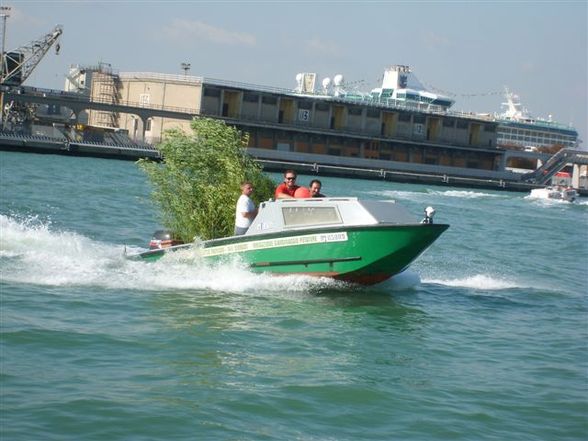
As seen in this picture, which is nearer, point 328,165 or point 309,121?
point 328,165

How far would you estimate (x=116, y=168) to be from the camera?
72.2 meters

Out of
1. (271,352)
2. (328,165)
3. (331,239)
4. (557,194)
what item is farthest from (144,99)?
(271,352)

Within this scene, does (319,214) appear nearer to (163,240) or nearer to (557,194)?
(163,240)

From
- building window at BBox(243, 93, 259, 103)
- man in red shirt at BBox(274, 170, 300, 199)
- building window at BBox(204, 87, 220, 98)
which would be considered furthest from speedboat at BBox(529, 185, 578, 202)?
man in red shirt at BBox(274, 170, 300, 199)

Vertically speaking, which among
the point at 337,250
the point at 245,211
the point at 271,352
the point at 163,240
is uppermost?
the point at 245,211

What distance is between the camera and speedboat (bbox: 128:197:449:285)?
63.2ft

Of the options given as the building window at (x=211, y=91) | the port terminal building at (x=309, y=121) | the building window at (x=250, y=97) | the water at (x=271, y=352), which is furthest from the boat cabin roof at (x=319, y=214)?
the building window at (x=250, y=97)

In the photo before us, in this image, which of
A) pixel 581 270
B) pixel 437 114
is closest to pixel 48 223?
pixel 581 270

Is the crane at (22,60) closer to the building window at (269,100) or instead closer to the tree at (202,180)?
the building window at (269,100)

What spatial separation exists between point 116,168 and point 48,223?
43512 millimetres

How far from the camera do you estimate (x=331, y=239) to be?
63.5 feet

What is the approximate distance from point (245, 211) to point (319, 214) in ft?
5.53

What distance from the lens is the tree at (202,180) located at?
21766mm

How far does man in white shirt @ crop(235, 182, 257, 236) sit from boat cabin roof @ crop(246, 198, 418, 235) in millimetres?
343
